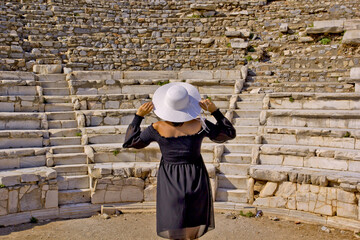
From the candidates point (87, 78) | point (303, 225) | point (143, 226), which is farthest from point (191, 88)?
point (87, 78)

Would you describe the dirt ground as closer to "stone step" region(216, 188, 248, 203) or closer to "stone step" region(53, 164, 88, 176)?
"stone step" region(216, 188, 248, 203)

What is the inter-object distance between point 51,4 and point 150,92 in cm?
591

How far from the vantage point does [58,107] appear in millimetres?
8492

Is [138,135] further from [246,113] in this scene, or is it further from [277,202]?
[246,113]

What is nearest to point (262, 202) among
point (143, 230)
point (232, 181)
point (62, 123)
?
point (232, 181)

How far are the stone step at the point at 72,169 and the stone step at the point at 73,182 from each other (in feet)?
0.42

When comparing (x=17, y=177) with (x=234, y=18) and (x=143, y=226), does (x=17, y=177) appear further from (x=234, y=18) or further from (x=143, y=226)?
(x=234, y=18)

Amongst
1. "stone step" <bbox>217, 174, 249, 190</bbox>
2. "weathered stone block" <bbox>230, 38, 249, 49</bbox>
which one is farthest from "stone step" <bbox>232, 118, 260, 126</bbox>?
"weathered stone block" <bbox>230, 38, 249, 49</bbox>

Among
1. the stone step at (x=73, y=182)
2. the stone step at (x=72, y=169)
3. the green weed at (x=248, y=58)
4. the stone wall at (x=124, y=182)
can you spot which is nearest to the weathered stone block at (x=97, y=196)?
the stone wall at (x=124, y=182)

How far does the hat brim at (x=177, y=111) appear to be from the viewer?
3.58 m

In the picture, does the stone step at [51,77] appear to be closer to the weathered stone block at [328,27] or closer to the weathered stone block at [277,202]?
the weathered stone block at [277,202]

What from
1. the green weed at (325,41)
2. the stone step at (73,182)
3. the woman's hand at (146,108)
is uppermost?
the green weed at (325,41)

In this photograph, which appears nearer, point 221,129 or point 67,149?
point 221,129

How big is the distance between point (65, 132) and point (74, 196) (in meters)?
1.44
